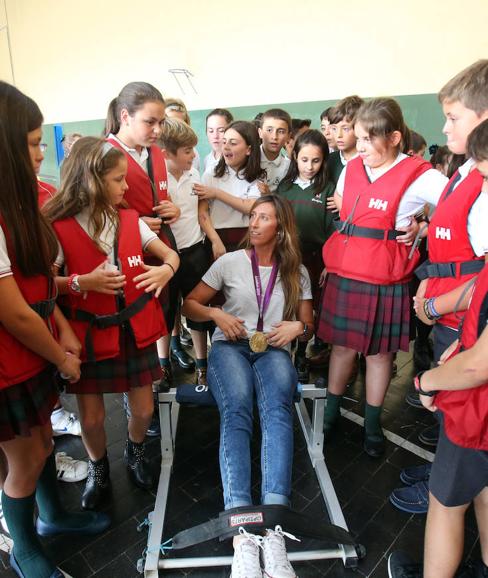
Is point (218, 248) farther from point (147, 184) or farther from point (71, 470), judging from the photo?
point (71, 470)

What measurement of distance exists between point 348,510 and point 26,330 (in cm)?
157

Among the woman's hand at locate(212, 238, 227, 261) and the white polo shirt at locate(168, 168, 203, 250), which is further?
the woman's hand at locate(212, 238, 227, 261)

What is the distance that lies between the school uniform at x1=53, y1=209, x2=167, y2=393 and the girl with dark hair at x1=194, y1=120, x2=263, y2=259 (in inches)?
30.1

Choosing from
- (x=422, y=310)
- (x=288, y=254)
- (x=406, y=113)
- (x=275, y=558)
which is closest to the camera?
(x=275, y=558)

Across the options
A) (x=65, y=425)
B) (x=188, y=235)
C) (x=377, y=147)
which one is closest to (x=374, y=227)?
(x=377, y=147)

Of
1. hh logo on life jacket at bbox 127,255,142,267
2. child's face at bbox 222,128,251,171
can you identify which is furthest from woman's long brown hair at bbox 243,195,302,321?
hh logo on life jacket at bbox 127,255,142,267

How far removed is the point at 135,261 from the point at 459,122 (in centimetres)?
132

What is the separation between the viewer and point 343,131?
97.2 inches

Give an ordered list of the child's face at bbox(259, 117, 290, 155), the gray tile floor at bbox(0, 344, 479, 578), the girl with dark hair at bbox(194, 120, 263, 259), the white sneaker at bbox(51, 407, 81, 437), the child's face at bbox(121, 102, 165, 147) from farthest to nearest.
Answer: the child's face at bbox(259, 117, 290, 155) < the girl with dark hair at bbox(194, 120, 263, 259) < the white sneaker at bbox(51, 407, 81, 437) < the child's face at bbox(121, 102, 165, 147) < the gray tile floor at bbox(0, 344, 479, 578)

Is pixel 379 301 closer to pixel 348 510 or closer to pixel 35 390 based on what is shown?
pixel 348 510

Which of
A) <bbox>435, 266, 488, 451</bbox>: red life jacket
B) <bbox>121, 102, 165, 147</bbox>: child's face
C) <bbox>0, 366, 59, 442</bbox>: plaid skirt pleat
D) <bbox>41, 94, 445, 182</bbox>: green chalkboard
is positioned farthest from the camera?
<bbox>41, 94, 445, 182</bbox>: green chalkboard

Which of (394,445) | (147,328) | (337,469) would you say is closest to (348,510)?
(337,469)

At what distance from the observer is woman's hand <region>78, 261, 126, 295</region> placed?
1473mm

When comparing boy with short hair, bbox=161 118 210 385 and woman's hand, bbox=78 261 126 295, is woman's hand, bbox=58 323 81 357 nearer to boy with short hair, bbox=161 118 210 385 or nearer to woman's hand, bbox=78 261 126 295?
woman's hand, bbox=78 261 126 295
